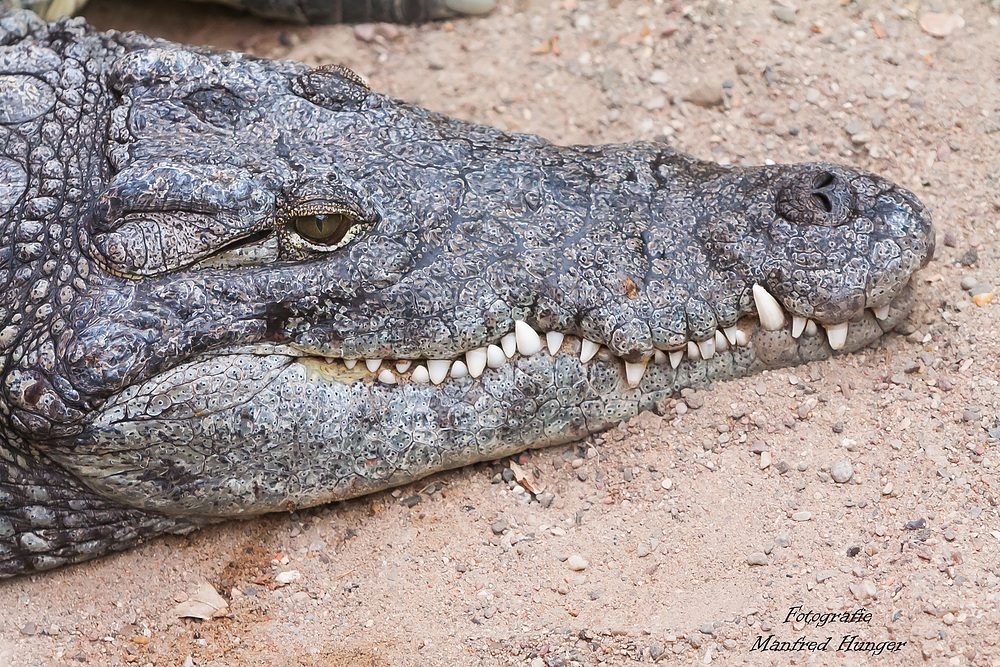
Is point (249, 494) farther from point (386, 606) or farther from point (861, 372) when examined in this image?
point (861, 372)

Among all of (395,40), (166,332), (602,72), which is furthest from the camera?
(395,40)

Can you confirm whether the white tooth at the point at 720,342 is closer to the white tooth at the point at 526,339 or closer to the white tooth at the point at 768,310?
the white tooth at the point at 768,310

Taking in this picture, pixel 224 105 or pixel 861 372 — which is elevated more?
pixel 224 105

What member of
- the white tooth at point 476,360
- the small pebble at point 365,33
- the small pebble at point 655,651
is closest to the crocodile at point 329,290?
the white tooth at point 476,360

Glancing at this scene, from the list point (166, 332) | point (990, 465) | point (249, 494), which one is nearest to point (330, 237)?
point (166, 332)

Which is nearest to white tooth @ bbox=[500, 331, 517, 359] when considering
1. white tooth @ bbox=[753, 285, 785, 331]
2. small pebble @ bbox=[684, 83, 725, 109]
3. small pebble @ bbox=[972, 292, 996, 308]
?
white tooth @ bbox=[753, 285, 785, 331]

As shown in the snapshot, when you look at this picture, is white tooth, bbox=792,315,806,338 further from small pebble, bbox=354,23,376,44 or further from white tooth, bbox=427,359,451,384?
small pebble, bbox=354,23,376,44

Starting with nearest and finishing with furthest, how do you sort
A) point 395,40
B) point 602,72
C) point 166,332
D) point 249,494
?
1. point 166,332
2. point 249,494
3. point 602,72
4. point 395,40

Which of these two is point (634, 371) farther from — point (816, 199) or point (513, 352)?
point (816, 199)
